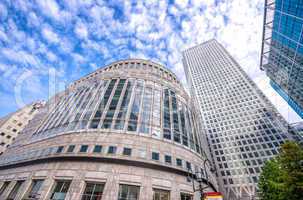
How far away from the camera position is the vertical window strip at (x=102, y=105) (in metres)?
26.3

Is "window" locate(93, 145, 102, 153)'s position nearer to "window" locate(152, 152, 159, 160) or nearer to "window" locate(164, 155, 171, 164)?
"window" locate(152, 152, 159, 160)

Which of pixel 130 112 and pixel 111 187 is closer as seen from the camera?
pixel 111 187

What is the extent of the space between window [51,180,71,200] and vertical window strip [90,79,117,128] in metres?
8.74

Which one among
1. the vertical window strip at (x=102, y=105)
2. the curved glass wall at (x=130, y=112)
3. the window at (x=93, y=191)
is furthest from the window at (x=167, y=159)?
the vertical window strip at (x=102, y=105)

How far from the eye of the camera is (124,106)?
2898 cm

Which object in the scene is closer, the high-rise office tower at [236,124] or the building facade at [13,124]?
the building facade at [13,124]

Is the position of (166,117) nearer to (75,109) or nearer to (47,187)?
(75,109)

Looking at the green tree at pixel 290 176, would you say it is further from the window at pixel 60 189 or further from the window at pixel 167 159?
the window at pixel 60 189

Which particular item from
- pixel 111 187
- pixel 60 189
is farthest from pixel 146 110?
pixel 60 189

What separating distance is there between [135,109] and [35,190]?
705 inches

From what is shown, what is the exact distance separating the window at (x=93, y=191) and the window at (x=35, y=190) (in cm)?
576

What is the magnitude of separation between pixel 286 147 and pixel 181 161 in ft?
43.3

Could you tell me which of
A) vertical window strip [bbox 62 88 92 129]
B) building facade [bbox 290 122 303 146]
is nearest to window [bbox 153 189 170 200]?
vertical window strip [bbox 62 88 92 129]

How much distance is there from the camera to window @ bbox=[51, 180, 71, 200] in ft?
60.3
